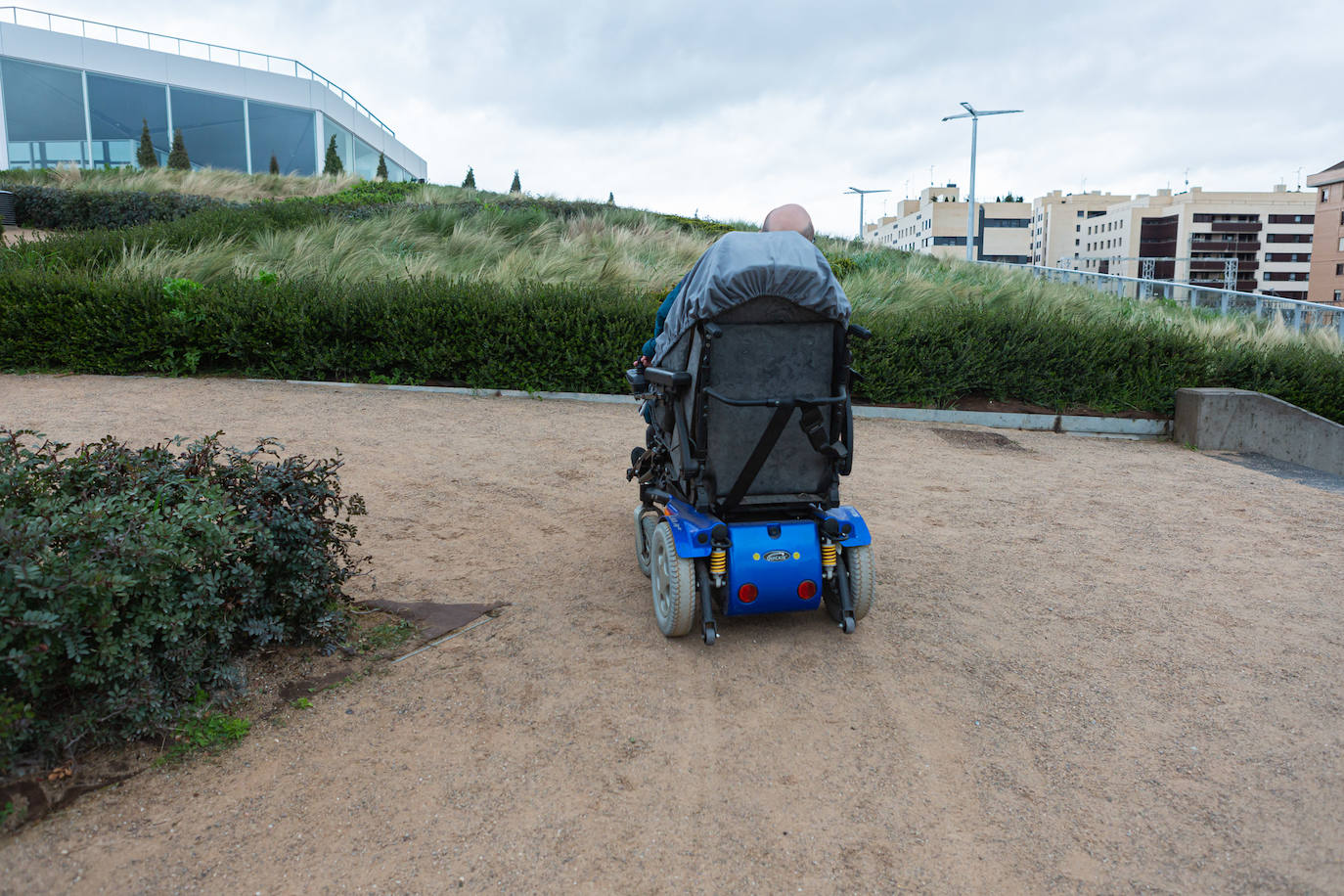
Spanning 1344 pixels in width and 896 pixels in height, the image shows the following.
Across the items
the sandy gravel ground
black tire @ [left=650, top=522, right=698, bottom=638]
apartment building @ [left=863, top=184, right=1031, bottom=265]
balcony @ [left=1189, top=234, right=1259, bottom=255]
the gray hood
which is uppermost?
apartment building @ [left=863, top=184, right=1031, bottom=265]

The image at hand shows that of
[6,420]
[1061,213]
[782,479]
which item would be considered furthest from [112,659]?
[1061,213]

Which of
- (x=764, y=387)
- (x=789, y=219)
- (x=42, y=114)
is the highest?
(x=42, y=114)

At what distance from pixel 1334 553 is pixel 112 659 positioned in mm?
6928

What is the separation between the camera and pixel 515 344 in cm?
998

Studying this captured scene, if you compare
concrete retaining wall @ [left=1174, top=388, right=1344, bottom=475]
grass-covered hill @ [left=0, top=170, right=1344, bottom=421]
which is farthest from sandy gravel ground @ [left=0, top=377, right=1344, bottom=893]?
grass-covered hill @ [left=0, top=170, right=1344, bottom=421]

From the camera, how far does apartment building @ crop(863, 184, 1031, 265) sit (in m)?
98.1

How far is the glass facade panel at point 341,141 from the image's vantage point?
3269cm

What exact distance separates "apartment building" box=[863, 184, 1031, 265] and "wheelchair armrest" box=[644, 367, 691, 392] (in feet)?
305

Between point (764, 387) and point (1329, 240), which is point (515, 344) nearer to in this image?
point (764, 387)

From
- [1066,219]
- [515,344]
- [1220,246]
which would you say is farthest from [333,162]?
[1066,219]

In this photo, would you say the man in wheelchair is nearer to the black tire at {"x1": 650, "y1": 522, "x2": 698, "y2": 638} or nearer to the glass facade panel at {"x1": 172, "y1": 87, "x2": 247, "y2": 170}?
the black tire at {"x1": 650, "y1": 522, "x2": 698, "y2": 638}

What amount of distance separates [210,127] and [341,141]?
6.11 m

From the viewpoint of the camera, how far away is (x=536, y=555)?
16.8ft

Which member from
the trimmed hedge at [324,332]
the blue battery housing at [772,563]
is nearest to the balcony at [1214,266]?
the trimmed hedge at [324,332]
